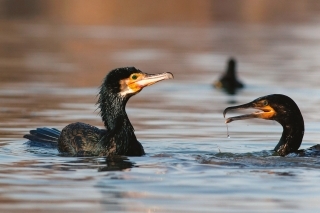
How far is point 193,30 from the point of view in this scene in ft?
142

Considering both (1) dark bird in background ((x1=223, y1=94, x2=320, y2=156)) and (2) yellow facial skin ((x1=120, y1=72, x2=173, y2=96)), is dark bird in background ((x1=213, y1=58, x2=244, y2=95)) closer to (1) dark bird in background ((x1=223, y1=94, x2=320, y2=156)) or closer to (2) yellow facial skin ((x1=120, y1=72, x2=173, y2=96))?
(1) dark bird in background ((x1=223, y1=94, x2=320, y2=156))

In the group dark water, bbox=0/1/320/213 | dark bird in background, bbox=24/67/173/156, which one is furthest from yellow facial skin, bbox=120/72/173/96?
dark water, bbox=0/1/320/213

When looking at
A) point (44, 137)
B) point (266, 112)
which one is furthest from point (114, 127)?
point (266, 112)

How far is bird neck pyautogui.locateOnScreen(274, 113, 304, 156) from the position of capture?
1271 cm

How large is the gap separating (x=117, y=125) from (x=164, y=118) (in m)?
4.08

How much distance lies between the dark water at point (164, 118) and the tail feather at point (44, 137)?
18 cm

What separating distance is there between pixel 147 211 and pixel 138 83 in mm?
3798

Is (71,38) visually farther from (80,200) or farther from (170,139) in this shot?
(80,200)

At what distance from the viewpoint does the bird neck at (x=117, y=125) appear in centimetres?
1248

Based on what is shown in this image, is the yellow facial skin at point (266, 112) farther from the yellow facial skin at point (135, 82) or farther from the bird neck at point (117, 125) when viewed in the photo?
the bird neck at point (117, 125)

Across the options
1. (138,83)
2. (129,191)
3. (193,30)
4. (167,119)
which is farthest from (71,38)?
(129,191)

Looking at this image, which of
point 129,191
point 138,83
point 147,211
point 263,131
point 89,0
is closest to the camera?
point 147,211

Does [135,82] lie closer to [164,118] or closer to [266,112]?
[266,112]

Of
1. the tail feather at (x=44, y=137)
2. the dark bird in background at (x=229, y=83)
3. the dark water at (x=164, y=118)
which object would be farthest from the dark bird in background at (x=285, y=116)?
the dark bird in background at (x=229, y=83)
